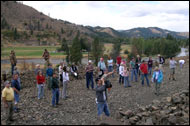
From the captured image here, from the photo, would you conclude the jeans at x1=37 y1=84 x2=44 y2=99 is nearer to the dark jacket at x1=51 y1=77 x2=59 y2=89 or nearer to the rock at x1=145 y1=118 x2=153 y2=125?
the dark jacket at x1=51 y1=77 x2=59 y2=89

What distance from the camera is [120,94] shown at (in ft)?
47.2

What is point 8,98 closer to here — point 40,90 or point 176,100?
point 40,90

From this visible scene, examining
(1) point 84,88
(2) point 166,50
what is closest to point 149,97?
(1) point 84,88

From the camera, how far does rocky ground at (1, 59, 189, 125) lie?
9688 millimetres

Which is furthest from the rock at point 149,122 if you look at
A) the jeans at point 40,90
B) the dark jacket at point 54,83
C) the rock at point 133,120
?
the jeans at point 40,90

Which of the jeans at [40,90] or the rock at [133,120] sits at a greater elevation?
the jeans at [40,90]

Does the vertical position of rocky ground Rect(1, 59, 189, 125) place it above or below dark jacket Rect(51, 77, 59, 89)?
below

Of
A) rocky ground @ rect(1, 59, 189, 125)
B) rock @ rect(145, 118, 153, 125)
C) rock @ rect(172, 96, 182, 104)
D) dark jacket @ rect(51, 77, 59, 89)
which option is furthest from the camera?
dark jacket @ rect(51, 77, 59, 89)

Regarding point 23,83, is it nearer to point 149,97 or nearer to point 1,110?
point 1,110

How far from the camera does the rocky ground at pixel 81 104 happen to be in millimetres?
9688

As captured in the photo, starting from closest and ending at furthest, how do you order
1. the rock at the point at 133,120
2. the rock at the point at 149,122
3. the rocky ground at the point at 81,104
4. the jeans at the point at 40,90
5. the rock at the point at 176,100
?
the rock at the point at 149,122 → the rock at the point at 133,120 → the rocky ground at the point at 81,104 → the rock at the point at 176,100 → the jeans at the point at 40,90

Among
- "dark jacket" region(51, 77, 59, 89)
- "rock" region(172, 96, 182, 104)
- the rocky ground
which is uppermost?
"dark jacket" region(51, 77, 59, 89)

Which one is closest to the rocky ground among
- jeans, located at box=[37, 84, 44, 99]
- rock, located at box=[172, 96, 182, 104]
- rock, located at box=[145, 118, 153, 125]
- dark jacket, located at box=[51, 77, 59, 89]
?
rock, located at box=[145, 118, 153, 125]

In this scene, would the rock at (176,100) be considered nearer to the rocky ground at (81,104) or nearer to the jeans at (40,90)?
the rocky ground at (81,104)
